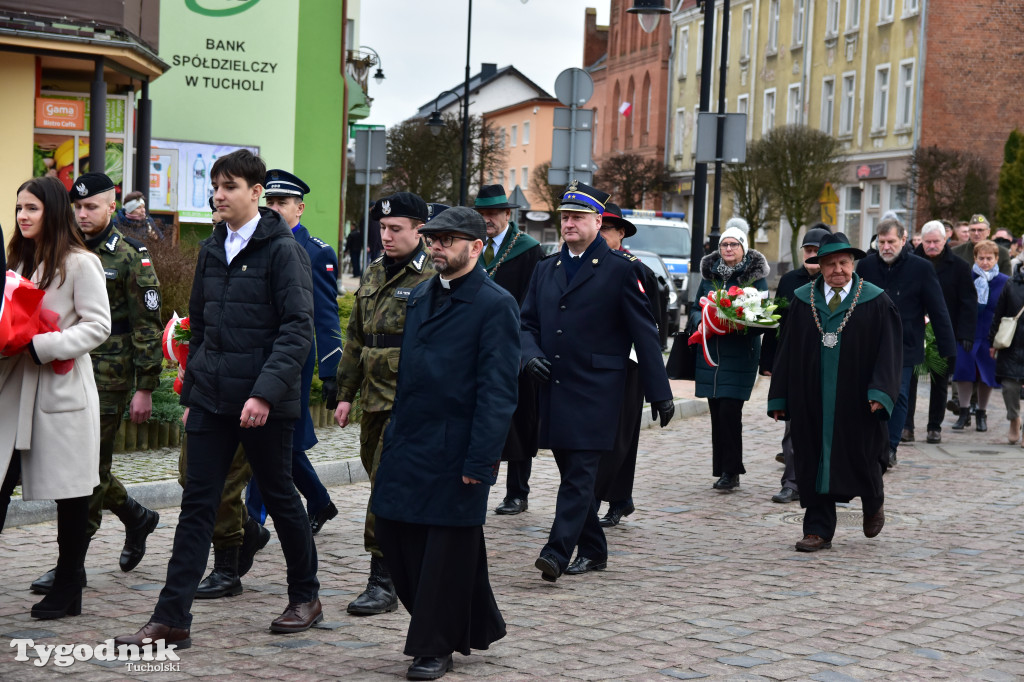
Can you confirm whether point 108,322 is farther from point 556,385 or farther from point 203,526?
point 556,385

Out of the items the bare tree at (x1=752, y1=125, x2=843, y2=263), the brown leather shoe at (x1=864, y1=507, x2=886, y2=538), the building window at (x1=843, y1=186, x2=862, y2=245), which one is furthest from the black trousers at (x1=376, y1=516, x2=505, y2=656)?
the building window at (x1=843, y1=186, x2=862, y2=245)

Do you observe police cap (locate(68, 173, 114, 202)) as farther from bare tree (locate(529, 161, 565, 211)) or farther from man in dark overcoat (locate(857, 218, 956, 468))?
bare tree (locate(529, 161, 565, 211))

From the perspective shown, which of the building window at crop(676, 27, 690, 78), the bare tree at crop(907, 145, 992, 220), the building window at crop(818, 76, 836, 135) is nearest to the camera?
the bare tree at crop(907, 145, 992, 220)

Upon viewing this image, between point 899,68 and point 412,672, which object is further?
Result: point 899,68

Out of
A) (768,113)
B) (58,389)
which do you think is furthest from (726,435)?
(768,113)

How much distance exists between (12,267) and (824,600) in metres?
4.26

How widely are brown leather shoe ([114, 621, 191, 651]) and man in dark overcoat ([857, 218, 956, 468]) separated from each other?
741 centimetres

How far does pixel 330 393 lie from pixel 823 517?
125 inches

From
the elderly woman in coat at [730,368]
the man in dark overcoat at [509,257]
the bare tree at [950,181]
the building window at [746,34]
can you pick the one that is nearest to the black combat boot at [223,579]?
the man in dark overcoat at [509,257]

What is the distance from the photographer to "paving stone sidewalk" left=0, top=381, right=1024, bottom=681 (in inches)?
232

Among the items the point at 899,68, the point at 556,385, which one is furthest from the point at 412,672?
the point at 899,68

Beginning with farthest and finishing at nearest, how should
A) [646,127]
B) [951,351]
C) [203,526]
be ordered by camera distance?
1. [646,127]
2. [951,351]
3. [203,526]

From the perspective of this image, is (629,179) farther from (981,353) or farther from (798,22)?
(981,353)

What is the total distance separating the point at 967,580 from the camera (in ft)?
25.6
